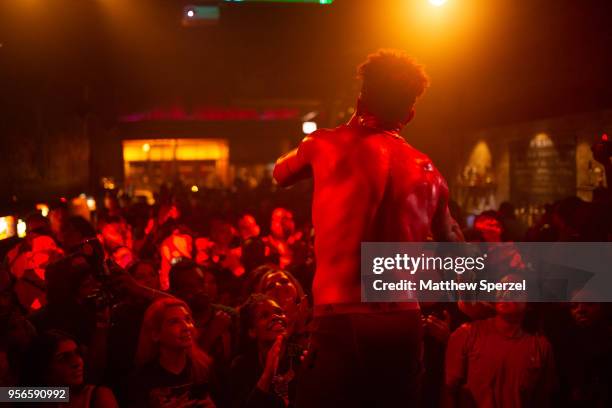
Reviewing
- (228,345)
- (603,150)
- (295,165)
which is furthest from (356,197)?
(603,150)

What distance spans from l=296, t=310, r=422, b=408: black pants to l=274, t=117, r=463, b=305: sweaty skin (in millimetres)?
112

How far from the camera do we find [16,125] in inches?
511

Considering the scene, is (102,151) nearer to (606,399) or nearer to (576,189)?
(576,189)

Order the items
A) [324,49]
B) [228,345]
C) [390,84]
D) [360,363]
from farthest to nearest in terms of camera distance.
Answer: [324,49], [228,345], [390,84], [360,363]

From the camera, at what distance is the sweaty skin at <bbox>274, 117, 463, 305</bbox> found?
2742mm

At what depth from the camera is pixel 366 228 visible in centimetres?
275

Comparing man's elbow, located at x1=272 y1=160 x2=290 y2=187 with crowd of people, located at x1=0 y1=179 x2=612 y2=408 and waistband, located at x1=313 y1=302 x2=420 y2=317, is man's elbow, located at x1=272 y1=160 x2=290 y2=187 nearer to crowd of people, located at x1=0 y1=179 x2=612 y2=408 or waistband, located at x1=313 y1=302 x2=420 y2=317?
waistband, located at x1=313 y1=302 x2=420 y2=317

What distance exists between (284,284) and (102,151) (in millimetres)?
20404

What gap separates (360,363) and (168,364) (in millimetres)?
1853

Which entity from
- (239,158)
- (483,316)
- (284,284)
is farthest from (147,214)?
(239,158)

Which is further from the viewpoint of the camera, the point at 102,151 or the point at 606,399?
the point at 102,151

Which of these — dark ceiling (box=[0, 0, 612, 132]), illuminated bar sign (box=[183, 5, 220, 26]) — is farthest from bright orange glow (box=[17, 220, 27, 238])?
illuminated bar sign (box=[183, 5, 220, 26])
